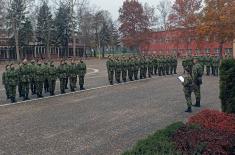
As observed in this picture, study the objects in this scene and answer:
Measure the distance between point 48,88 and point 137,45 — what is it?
180 ft

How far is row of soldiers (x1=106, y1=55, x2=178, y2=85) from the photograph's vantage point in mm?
21130

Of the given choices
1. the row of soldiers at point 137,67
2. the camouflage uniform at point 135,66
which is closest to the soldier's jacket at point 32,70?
the row of soldiers at point 137,67

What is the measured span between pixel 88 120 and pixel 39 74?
20.0ft

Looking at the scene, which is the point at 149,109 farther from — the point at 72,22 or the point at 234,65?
the point at 72,22

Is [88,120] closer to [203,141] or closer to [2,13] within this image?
[203,141]

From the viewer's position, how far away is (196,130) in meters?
5.91

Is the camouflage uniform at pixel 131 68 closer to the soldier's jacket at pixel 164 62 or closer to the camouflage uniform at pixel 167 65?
the soldier's jacket at pixel 164 62

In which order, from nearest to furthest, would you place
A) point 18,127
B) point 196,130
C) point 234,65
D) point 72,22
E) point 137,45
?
point 196,130 → point 234,65 → point 18,127 → point 72,22 → point 137,45

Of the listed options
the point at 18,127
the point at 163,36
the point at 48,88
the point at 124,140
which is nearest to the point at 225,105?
the point at 124,140

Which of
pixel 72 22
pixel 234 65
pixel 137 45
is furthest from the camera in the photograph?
pixel 137 45

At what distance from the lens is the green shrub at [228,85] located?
8750 millimetres

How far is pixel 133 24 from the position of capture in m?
71.9

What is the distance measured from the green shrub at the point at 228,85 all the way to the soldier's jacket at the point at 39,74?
30.2 feet

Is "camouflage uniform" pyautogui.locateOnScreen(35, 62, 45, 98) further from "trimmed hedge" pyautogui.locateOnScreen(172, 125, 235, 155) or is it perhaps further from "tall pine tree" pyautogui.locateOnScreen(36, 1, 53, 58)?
"tall pine tree" pyautogui.locateOnScreen(36, 1, 53, 58)
